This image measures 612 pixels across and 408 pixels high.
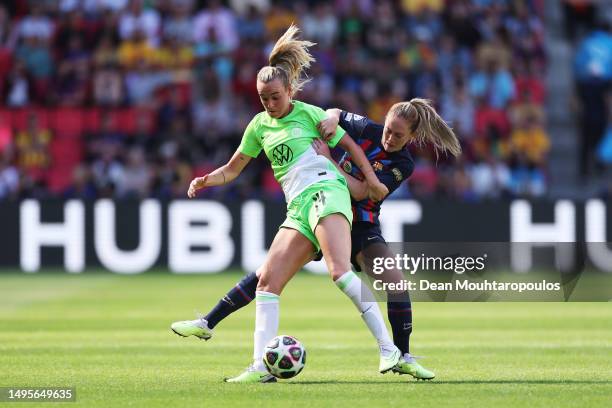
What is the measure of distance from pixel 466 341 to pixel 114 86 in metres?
11.8

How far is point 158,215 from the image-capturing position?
1981 centimetres

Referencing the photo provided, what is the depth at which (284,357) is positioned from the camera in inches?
332

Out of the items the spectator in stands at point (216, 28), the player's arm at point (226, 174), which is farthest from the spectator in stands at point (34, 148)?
the player's arm at point (226, 174)

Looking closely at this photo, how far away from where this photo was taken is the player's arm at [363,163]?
8664 millimetres

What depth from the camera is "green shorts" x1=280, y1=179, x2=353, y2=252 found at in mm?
8594

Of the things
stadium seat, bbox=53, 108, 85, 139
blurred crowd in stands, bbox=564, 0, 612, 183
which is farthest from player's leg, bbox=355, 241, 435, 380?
blurred crowd in stands, bbox=564, 0, 612, 183

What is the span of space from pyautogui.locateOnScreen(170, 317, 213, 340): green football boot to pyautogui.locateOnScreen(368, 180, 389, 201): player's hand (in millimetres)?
1507

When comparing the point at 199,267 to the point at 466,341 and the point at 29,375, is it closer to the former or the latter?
the point at 466,341

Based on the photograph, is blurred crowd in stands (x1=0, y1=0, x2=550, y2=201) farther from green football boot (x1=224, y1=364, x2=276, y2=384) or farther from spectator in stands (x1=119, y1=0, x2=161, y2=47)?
green football boot (x1=224, y1=364, x2=276, y2=384)

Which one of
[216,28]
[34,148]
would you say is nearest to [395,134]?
[34,148]

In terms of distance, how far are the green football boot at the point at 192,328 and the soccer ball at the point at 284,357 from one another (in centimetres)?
82

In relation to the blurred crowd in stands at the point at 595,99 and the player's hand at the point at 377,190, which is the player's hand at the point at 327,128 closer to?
the player's hand at the point at 377,190

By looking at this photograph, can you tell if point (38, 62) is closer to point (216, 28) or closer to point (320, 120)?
point (216, 28)

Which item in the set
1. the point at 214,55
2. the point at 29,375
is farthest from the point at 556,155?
the point at 29,375
